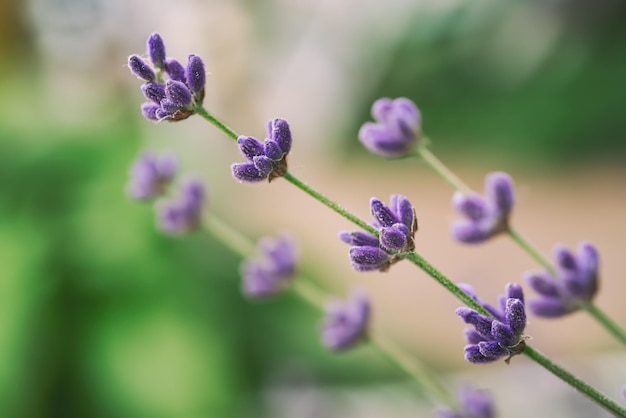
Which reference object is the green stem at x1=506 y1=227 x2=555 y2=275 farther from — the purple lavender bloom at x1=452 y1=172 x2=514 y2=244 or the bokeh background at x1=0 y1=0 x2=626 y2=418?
the bokeh background at x1=0 y1=0 x2=626 y2=418

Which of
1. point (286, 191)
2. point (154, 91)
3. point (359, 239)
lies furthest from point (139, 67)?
point (286, 191)

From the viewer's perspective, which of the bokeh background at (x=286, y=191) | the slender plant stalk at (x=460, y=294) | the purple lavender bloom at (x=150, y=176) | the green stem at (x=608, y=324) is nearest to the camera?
the slender plant stalk at (x=460, y=294)

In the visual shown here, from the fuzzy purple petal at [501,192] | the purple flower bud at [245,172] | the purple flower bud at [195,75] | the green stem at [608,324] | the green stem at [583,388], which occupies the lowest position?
the green stem at [583,388]

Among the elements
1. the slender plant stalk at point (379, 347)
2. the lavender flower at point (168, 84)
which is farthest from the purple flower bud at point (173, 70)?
the slender plant stalk at point (379, 347)

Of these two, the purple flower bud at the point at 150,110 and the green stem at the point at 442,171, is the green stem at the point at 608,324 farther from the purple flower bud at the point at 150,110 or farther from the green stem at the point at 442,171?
the purple flower bud at the point at 150,110

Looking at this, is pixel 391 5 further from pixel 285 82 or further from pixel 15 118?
pixel 15 118

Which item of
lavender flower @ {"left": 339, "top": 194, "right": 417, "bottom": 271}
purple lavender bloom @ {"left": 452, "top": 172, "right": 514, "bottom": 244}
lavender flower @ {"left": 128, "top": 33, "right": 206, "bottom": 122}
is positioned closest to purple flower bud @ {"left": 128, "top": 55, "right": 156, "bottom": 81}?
lavender flower @ {"left": 128, "top": 33, "right": 206, "bottom": 122}

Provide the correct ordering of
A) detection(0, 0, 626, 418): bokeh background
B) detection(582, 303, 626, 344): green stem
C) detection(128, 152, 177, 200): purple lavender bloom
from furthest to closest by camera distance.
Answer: detection(0, 0, 626, 418): bokeh background < detection(128, 152, 177, 200): purple lavender bloom < detection(582, 303, 626, 344): green stem

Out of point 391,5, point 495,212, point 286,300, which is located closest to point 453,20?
point 391,5
